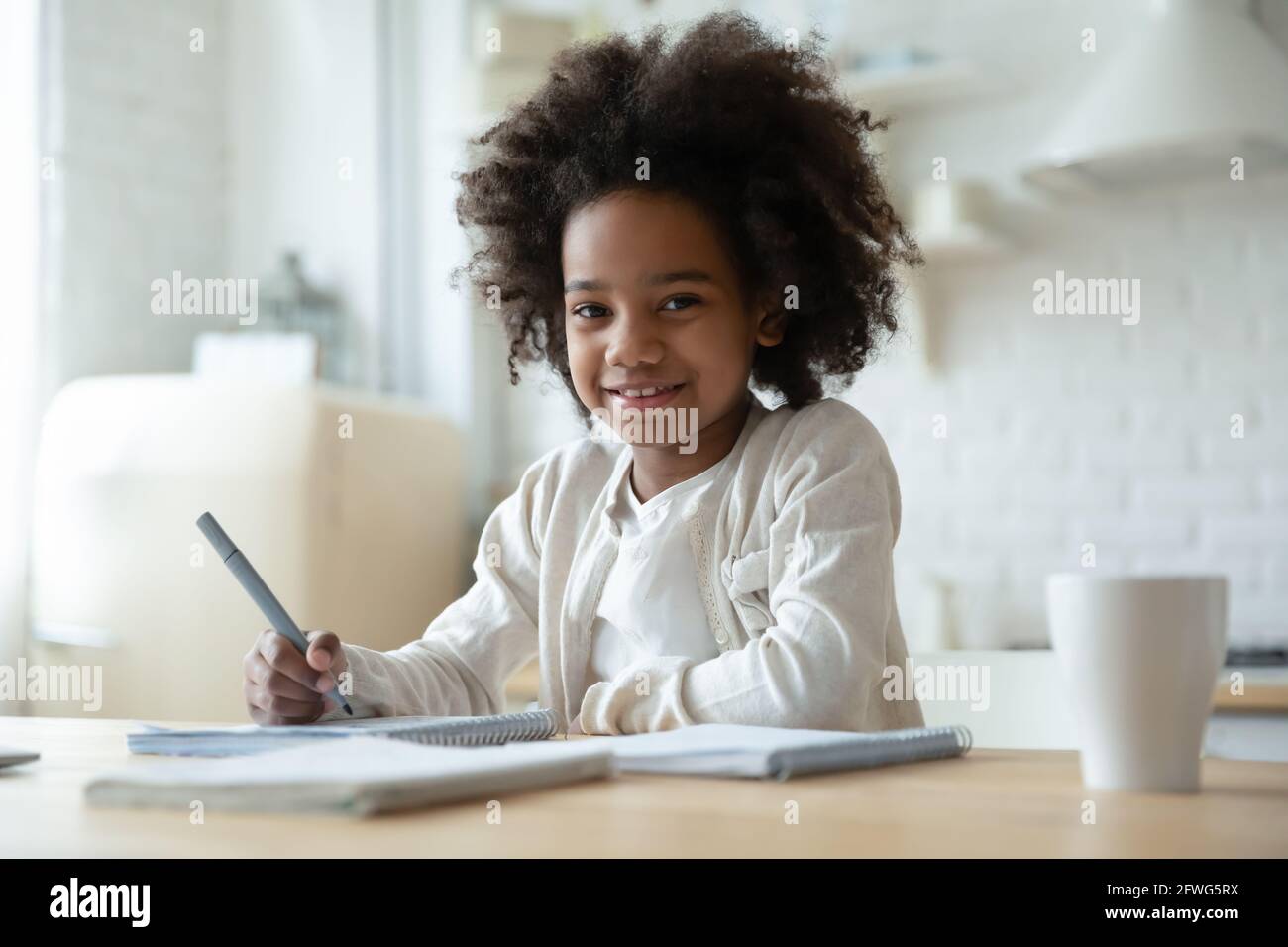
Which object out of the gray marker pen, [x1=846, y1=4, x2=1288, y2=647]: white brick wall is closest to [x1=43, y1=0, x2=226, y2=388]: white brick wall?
[x1=846, y1=4, x2=1288, y2=647]: white brick wall

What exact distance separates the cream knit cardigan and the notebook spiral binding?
0.34 ft

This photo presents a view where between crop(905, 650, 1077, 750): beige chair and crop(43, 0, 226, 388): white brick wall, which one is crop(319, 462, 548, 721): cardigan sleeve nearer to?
crop(905, 650, 1077, 750): beige chair

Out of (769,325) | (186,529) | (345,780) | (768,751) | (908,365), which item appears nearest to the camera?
(345,780)

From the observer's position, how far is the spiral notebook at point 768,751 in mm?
680

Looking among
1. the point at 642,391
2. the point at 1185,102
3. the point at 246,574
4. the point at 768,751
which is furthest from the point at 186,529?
the point at 768,751

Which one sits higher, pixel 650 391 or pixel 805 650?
pixel 650 391

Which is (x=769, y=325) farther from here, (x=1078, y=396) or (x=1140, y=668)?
(x=1078, y=396)

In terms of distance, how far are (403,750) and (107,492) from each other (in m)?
2.35

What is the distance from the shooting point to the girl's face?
124 centimetres

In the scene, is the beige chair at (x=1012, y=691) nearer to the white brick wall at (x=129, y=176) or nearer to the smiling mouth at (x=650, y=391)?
the smiling mouth at (x=650, y=391)

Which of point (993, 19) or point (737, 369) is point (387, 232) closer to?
point (993, 19)

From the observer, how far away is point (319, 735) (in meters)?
0.79

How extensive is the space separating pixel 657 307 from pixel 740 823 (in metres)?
0.76
